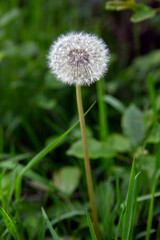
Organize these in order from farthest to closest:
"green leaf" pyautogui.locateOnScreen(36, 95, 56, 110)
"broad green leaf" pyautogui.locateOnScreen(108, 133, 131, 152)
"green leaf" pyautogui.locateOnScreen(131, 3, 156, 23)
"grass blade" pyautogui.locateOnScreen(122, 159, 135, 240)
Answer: "green leaf" pyautogui.locateOnScreen(36, 95, 56, 110)
"broad green leaf" pyautogui.locateOnScreen(108, 133, 131, 152)
"green leaf" pyautogui.locateOnScreen(131, 3, 156, 23)
"grass blade" pyautogui.locateOnScreen(122, 159, 135, 240)

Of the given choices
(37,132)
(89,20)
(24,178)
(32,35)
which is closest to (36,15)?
(32,35)

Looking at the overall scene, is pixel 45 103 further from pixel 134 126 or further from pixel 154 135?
pixel 154 135

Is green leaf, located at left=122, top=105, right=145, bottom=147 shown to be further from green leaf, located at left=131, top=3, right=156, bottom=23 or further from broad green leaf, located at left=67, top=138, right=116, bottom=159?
green leaf, located at left=131, top=3, right=156, bottom=23

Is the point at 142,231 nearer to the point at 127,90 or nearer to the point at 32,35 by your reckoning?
the point at 127,90

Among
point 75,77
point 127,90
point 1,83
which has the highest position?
point 75,77

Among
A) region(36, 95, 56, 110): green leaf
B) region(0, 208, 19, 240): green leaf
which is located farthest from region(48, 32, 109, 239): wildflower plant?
region(36, 95, 56, 110): green leaf

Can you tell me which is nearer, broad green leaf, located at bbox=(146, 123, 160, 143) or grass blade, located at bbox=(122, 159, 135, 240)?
grass blade, located at bbox=(122, 159, 135, 240)
